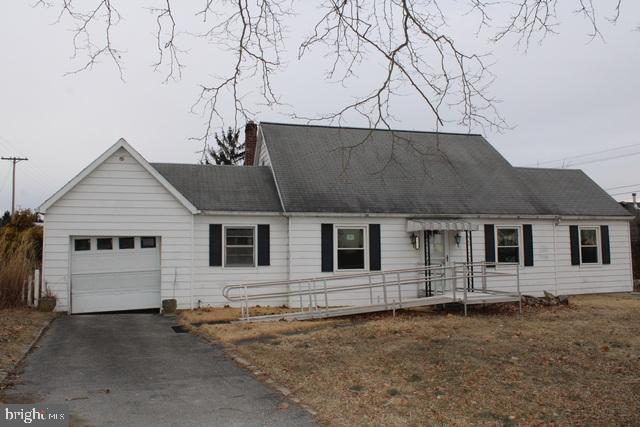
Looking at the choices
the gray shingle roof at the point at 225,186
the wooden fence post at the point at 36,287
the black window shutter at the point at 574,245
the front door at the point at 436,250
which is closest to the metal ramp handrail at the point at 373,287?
the front door at the point at 436,250

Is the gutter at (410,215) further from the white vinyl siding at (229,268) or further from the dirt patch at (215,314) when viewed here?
the dirt patch at (215,314)

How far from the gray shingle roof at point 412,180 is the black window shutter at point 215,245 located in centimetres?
228

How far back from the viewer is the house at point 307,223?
52.0ft

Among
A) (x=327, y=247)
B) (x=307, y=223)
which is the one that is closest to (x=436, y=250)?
(x=327, y=247)

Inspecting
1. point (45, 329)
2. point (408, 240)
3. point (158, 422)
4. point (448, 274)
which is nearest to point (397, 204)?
point (408, 240)

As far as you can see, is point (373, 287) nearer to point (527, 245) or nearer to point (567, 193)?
point (527, 245)

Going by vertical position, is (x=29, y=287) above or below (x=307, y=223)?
below

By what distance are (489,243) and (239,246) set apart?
28.4ft

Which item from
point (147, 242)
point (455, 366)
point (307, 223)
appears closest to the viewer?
point (455, 366)

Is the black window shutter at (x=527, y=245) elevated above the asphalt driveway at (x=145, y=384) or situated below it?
above

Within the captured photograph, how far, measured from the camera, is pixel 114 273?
16094 millimetres

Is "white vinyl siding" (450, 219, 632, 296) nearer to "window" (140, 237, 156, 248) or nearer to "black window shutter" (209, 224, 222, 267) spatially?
"black window shutter" (209, 224, 222, 267)

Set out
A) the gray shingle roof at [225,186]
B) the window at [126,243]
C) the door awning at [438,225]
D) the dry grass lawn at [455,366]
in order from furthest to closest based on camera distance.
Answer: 1. the door awning at [438,225]
2. the gray shingle roof at [225,186]
3. the window at [126,243]
4. the dry grass lawn at [455,366]

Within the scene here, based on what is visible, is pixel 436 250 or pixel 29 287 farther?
pixel 436 250
